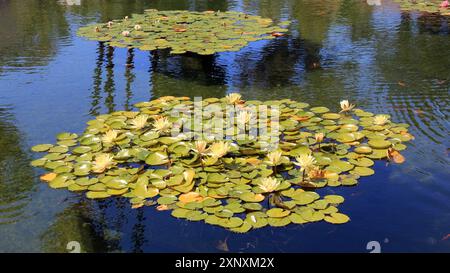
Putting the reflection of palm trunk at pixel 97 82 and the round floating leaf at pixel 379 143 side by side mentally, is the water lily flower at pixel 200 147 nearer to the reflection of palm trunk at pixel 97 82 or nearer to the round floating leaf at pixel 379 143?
the round floating leaf at pixel 379 143

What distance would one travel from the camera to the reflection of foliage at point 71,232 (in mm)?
2670

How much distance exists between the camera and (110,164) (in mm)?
3451

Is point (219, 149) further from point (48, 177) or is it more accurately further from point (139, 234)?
point (48, 177)

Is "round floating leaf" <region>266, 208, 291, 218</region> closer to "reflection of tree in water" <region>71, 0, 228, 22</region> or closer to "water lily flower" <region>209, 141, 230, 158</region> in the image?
"water lily flower" <region>209, 141, 230, 158</region>

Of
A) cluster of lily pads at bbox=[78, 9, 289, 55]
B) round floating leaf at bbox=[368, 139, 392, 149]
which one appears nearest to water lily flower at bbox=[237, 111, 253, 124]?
round floating leaf at bbox=[368, 139, 392, 149]

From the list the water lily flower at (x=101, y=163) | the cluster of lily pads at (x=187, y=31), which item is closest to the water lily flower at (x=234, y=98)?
the water lily flower at (x=101, y=163)

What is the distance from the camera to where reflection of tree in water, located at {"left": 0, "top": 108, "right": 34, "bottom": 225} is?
302 centimetres

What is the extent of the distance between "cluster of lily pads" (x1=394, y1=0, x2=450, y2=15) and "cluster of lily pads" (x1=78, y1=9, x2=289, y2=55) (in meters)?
3.11

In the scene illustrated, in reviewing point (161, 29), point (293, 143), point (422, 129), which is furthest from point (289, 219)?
point (161, 29)

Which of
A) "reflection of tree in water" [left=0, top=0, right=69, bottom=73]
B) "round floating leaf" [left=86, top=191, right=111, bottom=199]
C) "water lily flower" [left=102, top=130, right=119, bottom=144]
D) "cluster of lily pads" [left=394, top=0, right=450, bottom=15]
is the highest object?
"cluster of lily pads" [left=394, top=0, right=450, bottom=15]

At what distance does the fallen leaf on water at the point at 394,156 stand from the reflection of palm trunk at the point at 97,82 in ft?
8.83

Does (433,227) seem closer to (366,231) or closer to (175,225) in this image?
(366,231)

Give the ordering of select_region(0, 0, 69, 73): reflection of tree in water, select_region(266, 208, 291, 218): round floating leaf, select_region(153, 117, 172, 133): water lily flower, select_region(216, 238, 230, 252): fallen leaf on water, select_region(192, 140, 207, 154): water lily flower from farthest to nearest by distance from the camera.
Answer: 1. select_region(0, 0, 69, 73): reflection of tree in water
2. select_region(153, 117, 172, 133): water lily flower
3. select_region(192, 140, 207, 154): water lily flower
4. select_region(266, 208, 291, 218): round floating leaf
5. select_region(216, 238, 230, 252): fallen leaf on water

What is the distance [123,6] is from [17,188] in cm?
737
